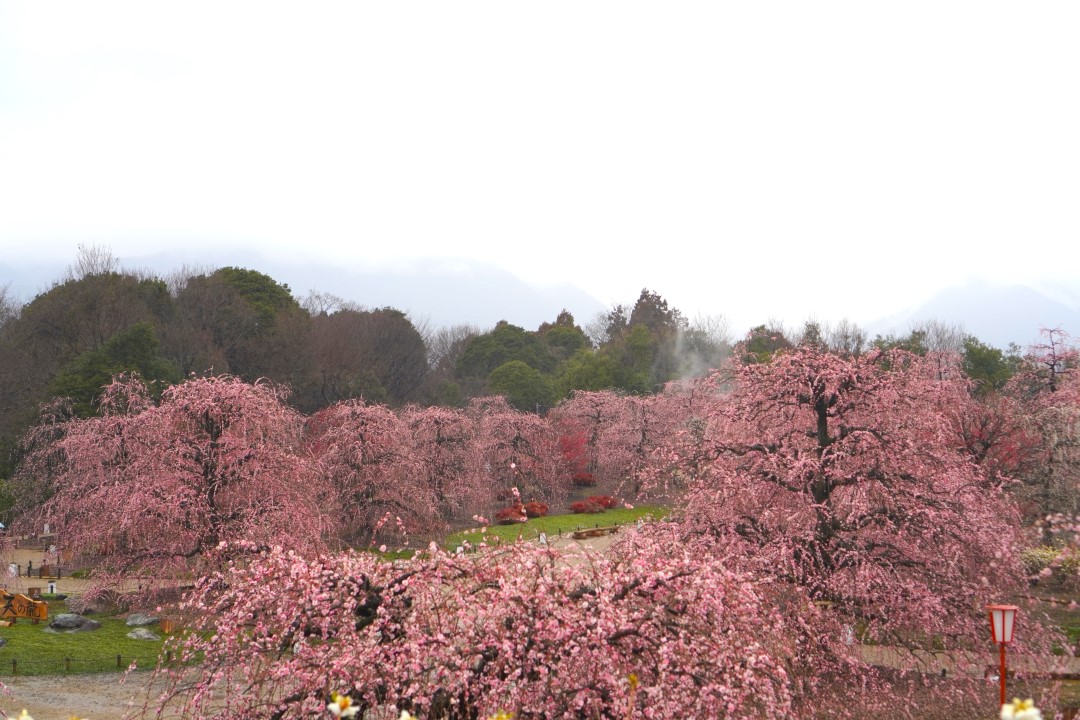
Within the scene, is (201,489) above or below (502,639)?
above

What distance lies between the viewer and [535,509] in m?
33.6

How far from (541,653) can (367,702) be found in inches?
57.7

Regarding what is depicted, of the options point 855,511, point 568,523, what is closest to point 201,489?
point 855,511

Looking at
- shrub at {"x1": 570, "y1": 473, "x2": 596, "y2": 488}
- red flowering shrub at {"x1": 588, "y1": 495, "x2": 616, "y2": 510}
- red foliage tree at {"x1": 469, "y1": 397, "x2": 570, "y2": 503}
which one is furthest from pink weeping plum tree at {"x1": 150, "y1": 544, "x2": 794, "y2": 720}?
shrub at {"x1": 570, "y1": 473, "x2": 596, "y2": 488}

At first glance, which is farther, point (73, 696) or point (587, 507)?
point (587, 507)

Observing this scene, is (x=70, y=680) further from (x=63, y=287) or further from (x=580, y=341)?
(x=580, y=341)

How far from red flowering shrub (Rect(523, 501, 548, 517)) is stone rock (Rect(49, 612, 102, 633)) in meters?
18.0

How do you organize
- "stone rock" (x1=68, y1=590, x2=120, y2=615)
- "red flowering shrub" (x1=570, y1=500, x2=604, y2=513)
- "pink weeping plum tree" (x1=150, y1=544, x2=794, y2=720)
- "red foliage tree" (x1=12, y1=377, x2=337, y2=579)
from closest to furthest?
"pink weeping plum tree" (x1=150, y1=544, x2=794, y2=720)
"red foliage tree" (x1=12, y1=377, x2=337, y2=579)
"stone rock" (x1=68, y1=590, x2=120, y2=615)
"red flowering shrub" (x1=570, y1=500, x2=604, y2=513)

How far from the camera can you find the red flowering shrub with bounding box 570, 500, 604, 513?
119 feet

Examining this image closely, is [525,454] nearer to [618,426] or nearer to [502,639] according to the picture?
[618,426]

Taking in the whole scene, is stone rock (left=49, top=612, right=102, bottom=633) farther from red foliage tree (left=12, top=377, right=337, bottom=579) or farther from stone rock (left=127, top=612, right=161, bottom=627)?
red foliage tree (left=12, top=377, right=337, bottom=579)

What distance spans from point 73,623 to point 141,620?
Answer: 1.37 metres

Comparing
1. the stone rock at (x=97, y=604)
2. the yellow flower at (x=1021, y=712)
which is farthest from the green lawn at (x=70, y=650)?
the yellow flower at (x=1021, y=712)

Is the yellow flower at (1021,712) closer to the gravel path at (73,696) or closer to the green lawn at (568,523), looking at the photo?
the gravel path at (73,696)
